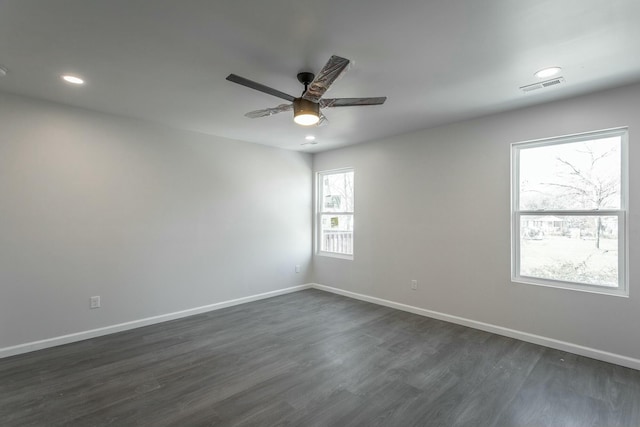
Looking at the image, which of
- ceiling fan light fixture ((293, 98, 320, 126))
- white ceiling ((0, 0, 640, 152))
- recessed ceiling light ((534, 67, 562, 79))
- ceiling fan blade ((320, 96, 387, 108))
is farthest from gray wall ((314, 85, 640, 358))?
ceiling fan light fixture ((293, 98, 320, 126))

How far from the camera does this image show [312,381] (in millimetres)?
2529

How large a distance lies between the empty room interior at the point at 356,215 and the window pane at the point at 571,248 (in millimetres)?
22

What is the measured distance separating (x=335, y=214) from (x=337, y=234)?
365 mm

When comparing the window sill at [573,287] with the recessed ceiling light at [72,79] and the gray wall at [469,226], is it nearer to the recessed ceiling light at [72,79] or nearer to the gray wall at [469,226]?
the gray wall at [469,226]

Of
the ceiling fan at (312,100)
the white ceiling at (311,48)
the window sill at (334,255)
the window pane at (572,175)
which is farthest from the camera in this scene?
the window sill at (334,255)

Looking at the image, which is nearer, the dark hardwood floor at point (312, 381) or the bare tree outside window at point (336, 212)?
the dark hardwood floor at point (312, 381)

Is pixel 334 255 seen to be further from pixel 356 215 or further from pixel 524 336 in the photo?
pixel 524 336

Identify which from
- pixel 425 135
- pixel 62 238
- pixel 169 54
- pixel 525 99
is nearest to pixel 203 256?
pixel 62 238

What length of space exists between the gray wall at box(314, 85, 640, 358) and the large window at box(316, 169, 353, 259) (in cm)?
24

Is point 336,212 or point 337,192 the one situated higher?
point 337,192

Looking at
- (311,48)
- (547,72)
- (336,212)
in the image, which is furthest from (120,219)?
(547,72)

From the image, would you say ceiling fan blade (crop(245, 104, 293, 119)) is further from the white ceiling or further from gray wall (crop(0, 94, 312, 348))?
gray wall (crop(0, 94, 312, 348))

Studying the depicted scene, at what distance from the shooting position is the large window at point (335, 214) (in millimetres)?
5309

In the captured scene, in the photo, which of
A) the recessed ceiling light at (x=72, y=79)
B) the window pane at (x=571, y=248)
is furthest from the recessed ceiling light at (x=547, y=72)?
the recessed ceiling light at (x=72, y=79)
